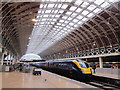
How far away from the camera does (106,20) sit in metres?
30.8

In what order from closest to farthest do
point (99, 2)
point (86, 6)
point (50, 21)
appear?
1. point (99, 2)
2. point (86, 6)
3. point (50, 21)

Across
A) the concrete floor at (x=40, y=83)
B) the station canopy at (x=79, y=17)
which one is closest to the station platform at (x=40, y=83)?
the concrete floor at (x=40, y=83)

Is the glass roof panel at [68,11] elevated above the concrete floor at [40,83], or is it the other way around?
the glass roof panel at [68,11]

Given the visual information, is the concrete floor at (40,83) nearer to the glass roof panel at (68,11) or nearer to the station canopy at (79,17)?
the station canopy at (79,17)

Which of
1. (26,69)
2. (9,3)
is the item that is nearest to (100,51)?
(26,69)

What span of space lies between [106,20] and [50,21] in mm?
16116

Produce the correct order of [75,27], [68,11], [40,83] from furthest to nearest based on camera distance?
[75,27] → [68,11] → [40,83]

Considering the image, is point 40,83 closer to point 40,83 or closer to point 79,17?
point 40,83

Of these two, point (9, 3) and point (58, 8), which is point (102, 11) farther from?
point (9, 3)

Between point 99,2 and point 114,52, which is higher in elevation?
point 99,2

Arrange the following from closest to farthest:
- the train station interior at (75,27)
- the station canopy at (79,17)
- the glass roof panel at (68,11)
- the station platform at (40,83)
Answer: the station platform at (40,83) < the train station interior at (75,27) < the station canopy at (79,17) < the glass roof panel at (68,11)

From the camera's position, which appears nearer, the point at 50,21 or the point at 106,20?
the point at 106,20

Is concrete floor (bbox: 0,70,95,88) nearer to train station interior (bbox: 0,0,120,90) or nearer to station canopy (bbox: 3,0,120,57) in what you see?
train station interior (bbox: 0,0,120,90)

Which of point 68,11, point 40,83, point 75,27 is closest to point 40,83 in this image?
point 40,83
